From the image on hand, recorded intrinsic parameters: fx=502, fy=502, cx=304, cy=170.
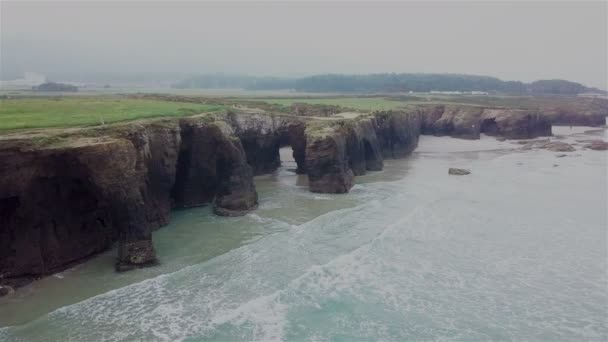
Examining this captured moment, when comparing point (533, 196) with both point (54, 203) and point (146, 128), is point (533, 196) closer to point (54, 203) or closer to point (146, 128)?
point (146, 128)

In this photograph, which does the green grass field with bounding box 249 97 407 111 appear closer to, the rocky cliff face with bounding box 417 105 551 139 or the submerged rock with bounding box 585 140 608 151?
the rocky cliff face with bounding box 417 105 551 139

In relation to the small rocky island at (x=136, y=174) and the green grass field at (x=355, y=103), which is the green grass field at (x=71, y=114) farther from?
the green grass field at (x=355, y=103)

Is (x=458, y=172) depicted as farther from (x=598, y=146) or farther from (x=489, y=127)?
(x=489, y=127)

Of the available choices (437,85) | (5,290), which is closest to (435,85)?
(437,85)

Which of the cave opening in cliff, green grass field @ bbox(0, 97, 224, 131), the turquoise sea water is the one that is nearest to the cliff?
the turquoise sea water

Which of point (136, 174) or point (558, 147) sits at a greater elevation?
point (136, 174)

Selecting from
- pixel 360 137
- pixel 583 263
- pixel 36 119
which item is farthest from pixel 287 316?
pixel 360 137
